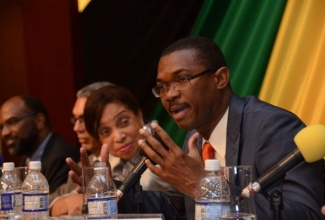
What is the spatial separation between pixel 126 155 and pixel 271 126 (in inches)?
46.2

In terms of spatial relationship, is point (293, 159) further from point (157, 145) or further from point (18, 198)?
point (18, 198)

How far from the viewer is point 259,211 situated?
2.14m

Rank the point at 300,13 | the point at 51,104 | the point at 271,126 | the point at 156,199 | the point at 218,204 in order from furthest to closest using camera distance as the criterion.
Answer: the point at 51,104 < the point at 300,13 < the point at 156,199 < the point at 271,126 < the point at 218,204

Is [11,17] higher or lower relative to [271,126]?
higher

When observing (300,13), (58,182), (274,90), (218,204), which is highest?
(300,13)

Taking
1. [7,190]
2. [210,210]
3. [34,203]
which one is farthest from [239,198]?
[7,190]

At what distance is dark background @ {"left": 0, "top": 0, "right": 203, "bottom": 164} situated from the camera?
4168 millimetres

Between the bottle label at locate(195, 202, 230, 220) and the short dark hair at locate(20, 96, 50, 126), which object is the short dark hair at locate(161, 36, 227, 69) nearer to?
the bottle label at locate(195, 202, 230, 220)

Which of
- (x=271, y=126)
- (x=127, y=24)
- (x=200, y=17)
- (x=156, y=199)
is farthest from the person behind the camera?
(x=127, y=24)

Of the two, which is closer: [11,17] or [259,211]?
[259,211]

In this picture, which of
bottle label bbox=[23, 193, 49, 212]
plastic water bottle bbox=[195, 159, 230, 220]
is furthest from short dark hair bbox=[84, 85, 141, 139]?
plastic water bottle bbox=[195, 159, 230, 220]

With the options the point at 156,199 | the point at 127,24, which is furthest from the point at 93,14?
the point at 156,199

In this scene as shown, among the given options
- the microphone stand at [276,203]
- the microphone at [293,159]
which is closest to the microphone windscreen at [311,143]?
the microphone at [293,159]

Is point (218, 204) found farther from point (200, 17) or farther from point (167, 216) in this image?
point (200, 17)
